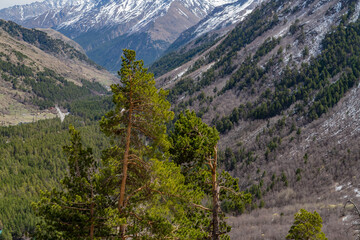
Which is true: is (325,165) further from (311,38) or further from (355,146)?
(311,38)

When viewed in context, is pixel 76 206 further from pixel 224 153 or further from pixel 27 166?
pixel 27 166

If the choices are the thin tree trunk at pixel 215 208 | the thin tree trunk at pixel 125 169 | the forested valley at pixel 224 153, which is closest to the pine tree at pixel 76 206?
the forested valley at pixel 224 153

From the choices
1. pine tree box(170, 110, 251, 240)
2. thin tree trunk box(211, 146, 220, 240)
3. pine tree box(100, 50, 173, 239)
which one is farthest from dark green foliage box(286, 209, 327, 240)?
pine tree box(100, 50, 173, 239)

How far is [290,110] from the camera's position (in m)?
104

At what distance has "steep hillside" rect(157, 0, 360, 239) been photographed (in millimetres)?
63812

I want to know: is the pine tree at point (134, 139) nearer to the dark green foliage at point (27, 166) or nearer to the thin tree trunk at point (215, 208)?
the thin tree trunk at point (215, 208)

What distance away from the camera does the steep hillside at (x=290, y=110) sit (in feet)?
209

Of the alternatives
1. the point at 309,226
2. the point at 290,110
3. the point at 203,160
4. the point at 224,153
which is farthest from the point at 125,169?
the point at 290,110

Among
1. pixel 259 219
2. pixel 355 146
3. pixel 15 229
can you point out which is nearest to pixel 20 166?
pixel 15 229

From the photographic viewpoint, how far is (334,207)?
5238cm

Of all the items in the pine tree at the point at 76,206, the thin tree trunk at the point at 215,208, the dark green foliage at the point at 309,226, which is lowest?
the dark green foliage at the point at 309,226

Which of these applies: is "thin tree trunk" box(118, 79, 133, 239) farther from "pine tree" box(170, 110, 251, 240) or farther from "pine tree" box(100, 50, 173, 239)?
"pine tree" box(170, 110, 251, 240)

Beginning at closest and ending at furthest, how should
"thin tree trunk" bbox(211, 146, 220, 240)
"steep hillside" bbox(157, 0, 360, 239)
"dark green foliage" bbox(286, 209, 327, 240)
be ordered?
1. "thin tree trunk" bbox(211, 146, 220, 240)
2. "dark green foliage" bbox(286, 209, 327, 240)
3. "steep hillside" bbox(157, 0, 360, 239)

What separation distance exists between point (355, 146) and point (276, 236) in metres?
38.9
